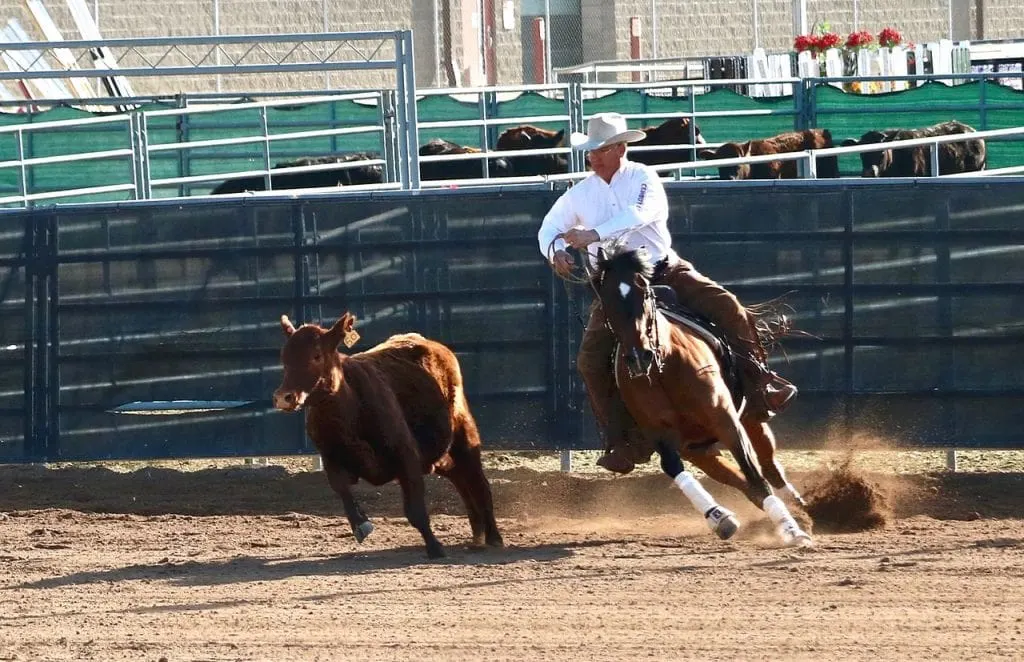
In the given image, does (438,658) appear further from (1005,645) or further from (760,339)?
(760,339)

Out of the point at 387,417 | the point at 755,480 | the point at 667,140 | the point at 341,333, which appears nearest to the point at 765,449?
the point at 755,480

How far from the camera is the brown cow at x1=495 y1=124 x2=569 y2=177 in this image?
795 inches

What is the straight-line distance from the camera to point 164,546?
8.64 m

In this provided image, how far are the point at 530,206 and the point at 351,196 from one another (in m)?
1.14

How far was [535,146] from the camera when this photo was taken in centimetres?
2055

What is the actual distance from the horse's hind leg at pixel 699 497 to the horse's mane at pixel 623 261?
0.95 meters

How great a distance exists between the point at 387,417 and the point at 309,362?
0.52 m

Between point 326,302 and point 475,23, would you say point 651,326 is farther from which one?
point 475,23

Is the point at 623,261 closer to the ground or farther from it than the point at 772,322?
farther from it

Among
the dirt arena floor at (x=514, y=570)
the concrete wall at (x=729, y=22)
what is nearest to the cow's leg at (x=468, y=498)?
the dirt arena floor at (x=514, y=570)

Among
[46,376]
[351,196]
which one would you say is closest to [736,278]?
[351,196]

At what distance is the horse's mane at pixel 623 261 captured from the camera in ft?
25.1

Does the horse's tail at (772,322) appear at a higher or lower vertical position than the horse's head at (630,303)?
lower

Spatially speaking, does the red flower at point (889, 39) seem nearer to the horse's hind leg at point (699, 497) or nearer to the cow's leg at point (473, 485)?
the cow's leg at point (473, 485)
